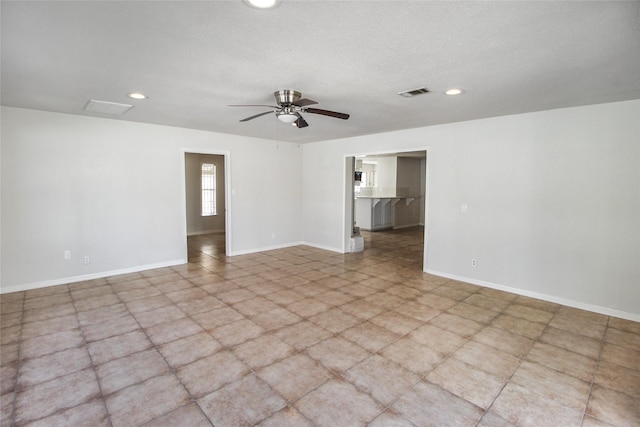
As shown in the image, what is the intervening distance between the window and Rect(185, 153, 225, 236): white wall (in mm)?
83

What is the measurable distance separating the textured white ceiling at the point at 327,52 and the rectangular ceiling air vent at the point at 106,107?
0.12m

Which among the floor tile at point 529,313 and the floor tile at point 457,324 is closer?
the floor tile at point 457,324

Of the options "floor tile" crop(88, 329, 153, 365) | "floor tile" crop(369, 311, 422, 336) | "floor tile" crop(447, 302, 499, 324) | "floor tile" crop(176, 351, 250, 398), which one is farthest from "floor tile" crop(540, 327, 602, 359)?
"floor tile" crop(88, 329, 153, 365)

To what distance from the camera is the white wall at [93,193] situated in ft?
13.4

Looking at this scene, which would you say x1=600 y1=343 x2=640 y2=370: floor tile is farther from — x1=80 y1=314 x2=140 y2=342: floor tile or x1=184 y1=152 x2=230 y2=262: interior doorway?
x1=184 y1=152 x2=230 y2=262: interior doorway

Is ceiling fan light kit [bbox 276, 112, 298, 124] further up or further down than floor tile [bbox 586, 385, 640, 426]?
further up

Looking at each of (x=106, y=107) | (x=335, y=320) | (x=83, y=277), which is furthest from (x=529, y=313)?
(x=83, y=277)

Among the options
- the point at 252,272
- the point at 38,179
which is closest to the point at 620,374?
the point at 252,272

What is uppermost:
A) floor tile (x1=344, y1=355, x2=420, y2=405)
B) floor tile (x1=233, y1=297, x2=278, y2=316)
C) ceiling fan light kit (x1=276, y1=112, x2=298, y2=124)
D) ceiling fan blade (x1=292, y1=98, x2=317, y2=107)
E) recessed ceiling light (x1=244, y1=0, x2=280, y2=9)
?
recessed ceiling light (x1=244, y1=0, x2=280, y2=9)

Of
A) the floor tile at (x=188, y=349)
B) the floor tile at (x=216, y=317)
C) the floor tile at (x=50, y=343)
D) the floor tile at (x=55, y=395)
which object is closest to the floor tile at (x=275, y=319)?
the floor tile at (x=216, y=317)

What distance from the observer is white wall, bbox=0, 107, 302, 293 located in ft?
13.4

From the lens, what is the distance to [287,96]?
312cm

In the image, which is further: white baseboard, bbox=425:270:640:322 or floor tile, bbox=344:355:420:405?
white baseboard, bbox=425:270:640:322

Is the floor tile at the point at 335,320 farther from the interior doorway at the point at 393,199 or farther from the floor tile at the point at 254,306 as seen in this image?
the interior doorway at the point at 393,199
